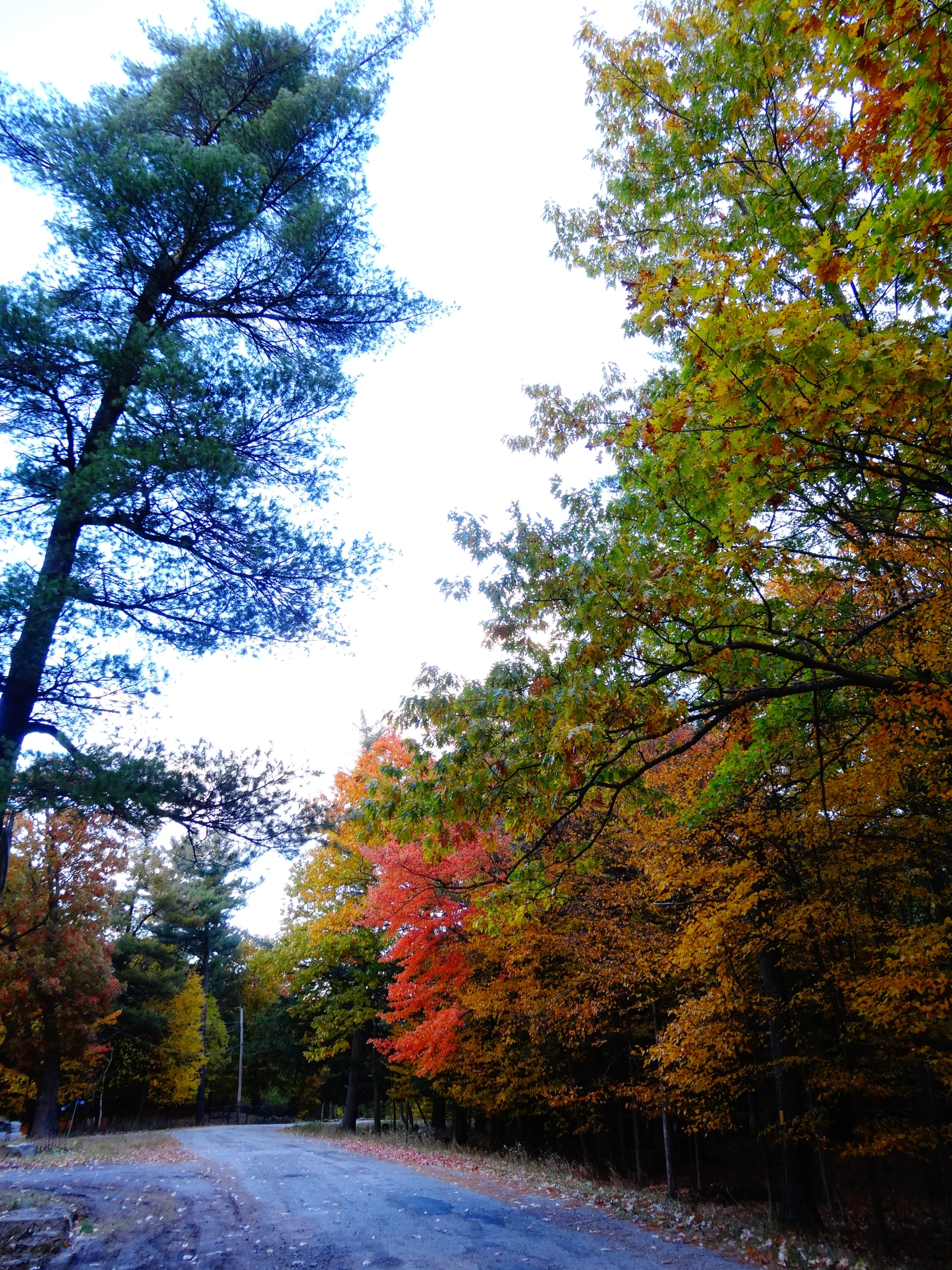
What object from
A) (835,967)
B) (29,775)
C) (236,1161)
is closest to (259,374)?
(29,775)

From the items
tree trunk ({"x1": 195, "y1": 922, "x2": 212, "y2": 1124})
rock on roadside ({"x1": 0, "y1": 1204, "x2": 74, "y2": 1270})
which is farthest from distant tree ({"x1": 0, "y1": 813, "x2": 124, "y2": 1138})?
tree trunk ({"x1": 195, "y1": 922, "x2": 212, "y2": 1124})

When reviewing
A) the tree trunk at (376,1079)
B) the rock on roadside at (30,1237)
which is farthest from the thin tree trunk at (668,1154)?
the tree trunk at (376,1079)

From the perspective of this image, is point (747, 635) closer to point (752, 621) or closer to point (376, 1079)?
point (752, 621)

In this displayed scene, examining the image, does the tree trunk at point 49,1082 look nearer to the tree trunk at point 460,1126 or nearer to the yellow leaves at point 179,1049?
the yellow leaves at point 179,1049

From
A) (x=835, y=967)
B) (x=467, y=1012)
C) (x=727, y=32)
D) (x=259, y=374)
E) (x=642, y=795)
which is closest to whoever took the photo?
(x=727, y=32)

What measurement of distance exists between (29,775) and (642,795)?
18.9ft

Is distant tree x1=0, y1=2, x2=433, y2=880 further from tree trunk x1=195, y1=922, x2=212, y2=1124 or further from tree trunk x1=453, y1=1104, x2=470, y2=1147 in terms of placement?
tree trunk x1=195, y1=922, x2=212, y2=1124

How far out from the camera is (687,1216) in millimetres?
10109

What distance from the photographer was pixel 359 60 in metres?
9.75

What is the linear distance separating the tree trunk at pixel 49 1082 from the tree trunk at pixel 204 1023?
14.6 meters

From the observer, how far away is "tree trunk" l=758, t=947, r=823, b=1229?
993 cm

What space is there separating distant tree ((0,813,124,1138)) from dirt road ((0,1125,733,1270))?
29.6 ft

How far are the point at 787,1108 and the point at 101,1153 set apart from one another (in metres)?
16.4

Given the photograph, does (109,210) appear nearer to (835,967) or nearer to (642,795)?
(642,795)
